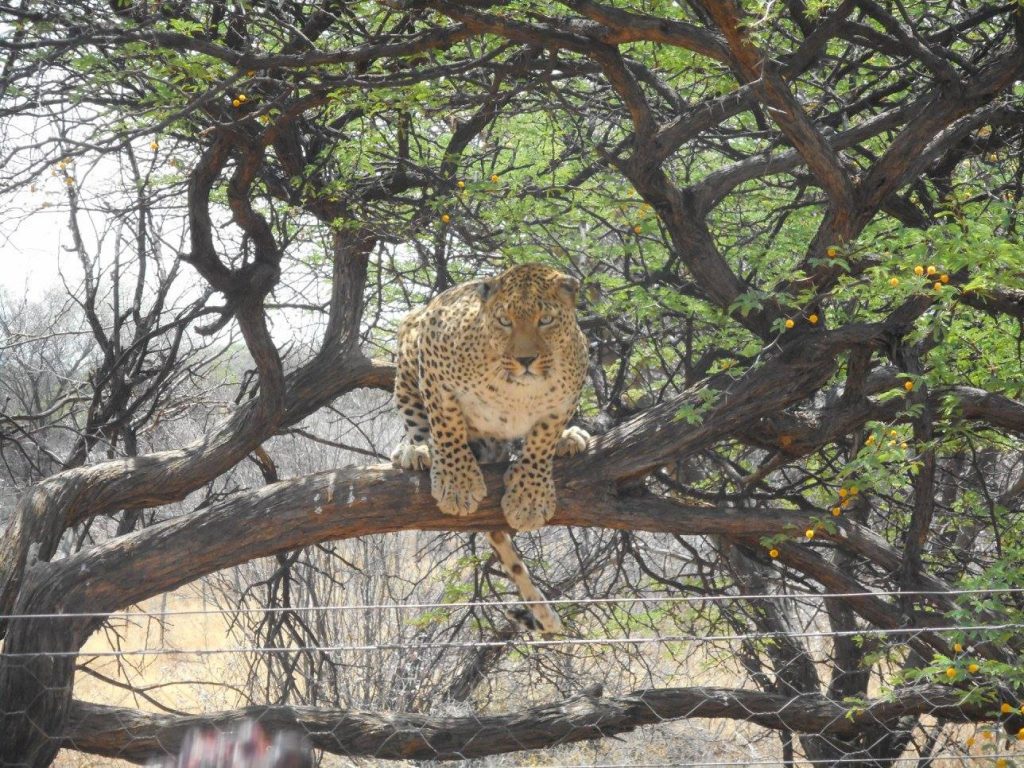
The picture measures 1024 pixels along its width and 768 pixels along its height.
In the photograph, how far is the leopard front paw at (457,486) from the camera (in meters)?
5.15

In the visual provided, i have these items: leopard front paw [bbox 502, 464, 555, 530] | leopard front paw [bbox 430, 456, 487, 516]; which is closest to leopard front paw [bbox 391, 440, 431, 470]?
leopard front paw [bbox 430, 456, 487, 516]

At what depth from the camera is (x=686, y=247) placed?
5.28 metres

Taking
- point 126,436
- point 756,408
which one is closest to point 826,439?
point 756,408

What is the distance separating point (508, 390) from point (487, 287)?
1.74 ft

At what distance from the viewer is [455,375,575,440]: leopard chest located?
5.41 metres

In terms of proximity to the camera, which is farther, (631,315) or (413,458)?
(631,315)

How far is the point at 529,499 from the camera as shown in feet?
16.9

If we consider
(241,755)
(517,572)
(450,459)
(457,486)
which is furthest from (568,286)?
(241,755)

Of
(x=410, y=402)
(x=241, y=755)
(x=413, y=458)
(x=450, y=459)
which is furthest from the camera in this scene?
(x=410, y=402)

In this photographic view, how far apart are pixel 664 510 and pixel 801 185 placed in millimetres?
1999

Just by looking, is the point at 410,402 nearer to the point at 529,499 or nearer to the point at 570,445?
the point at 570,445

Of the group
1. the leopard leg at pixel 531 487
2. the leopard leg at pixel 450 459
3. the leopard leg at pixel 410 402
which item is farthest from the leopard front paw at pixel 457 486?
the leopard leg at pixel 410 402

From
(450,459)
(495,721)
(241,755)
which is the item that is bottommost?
(241,755)

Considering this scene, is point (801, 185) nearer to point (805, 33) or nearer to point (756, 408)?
point (805, 33)
